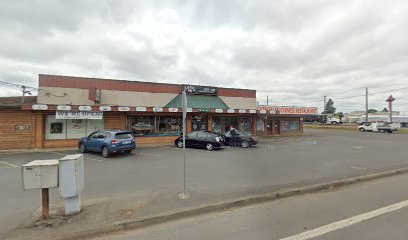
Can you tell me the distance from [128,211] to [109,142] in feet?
28.3

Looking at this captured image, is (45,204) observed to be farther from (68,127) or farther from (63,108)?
(68,127)

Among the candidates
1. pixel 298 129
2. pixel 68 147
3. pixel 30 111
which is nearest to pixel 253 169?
pixel 68 147

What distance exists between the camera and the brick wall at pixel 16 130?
15.8 m

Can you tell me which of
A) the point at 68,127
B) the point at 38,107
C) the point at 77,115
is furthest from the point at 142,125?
the point at 38,107

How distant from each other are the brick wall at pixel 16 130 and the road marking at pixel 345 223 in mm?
18789

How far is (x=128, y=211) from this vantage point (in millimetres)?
4773

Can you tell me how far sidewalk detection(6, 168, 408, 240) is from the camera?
3.97m

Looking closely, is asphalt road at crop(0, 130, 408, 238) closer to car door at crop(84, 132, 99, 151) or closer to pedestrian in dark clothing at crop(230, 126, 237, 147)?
car door at crop(84, 132, 99, 151)

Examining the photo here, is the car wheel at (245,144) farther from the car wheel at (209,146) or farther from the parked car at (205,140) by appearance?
the car wheel at (209,146)

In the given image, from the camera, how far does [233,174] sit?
8219 millimetres

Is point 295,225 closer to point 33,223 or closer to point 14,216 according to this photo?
point 33,223

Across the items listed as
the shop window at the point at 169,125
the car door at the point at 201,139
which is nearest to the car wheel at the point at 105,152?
the car door at the point at 201,139

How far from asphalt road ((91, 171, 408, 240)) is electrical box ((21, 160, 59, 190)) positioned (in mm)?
1507

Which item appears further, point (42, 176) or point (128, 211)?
point (128, 211)
